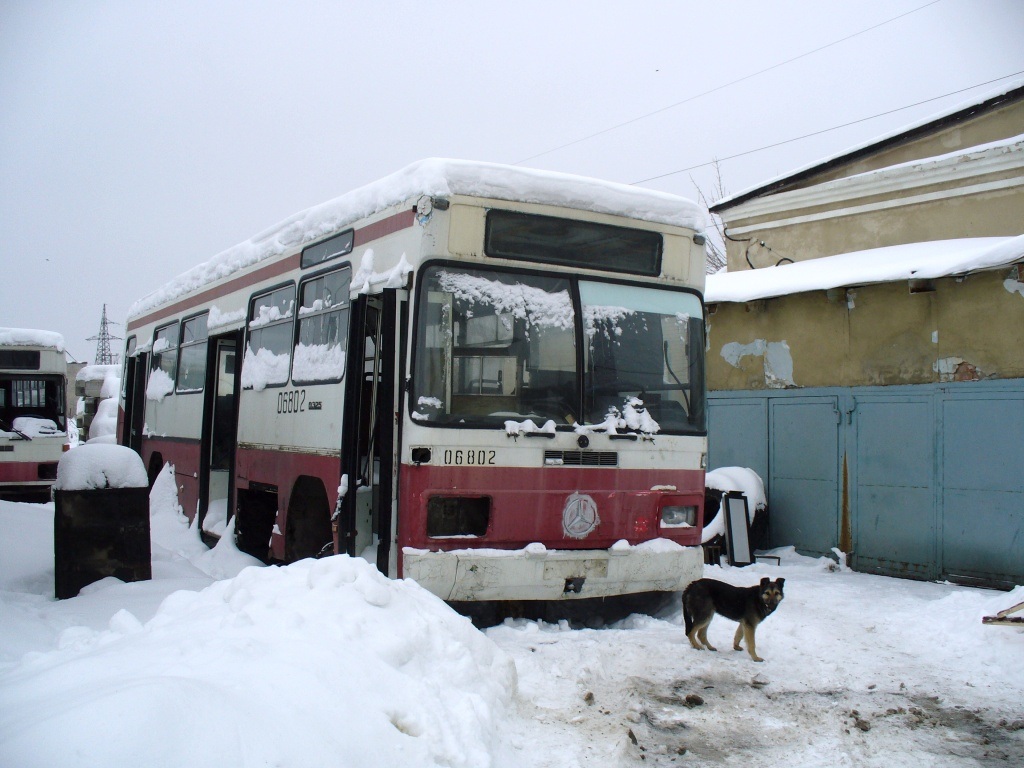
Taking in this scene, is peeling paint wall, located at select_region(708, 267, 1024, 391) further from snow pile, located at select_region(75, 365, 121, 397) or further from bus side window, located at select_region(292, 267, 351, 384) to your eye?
snow pile, located at select_region(75, 365, 121, 397)

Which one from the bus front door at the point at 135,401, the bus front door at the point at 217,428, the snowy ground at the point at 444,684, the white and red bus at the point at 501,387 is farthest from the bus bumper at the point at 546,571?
the bus front door at the point at 135,401

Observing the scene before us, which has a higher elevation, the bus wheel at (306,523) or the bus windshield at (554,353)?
the bus windshield at (554,353)

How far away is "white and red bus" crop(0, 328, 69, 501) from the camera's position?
557 inches

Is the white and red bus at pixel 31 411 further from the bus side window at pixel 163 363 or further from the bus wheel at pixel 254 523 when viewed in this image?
the bus wheel at pixel 254 523

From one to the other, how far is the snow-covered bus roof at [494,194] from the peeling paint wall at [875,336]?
3.94 metres

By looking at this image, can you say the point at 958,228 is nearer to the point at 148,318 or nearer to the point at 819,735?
the point at 819,735

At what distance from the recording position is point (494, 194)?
600 cm

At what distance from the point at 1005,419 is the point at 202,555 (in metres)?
8.39

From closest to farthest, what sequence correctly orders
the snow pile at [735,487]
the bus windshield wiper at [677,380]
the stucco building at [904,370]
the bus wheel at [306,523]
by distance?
the bus windshield wiper at [677,380]
the bus wheel at [306,523]
the stucco building at [904,370]
the snow pile at [735,487]

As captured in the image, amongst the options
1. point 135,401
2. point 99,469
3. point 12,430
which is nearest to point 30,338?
point 12,430

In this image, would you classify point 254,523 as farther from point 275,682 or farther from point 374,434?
point 275,682

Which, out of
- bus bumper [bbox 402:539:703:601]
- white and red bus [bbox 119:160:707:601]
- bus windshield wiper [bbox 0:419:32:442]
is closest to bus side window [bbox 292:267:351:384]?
white and red bus [bbox 119:160:707:601]

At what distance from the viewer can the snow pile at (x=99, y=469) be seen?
281 inches

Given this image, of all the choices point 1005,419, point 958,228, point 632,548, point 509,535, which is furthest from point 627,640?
Result: point 958,228
